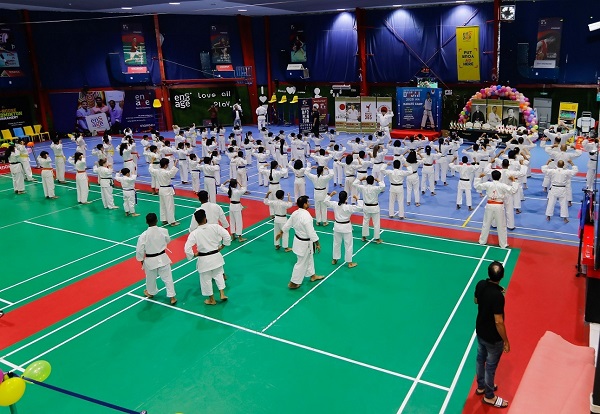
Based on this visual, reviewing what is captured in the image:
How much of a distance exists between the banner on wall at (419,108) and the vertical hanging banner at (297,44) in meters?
9.69

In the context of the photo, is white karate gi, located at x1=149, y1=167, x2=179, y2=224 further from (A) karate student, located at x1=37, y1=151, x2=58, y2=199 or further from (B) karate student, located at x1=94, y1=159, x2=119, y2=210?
(A) karate student, located at x1=37, y1=151, x2=58, y2=199

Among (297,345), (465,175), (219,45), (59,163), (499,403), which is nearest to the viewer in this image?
(499,403)

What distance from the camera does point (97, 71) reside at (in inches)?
1355

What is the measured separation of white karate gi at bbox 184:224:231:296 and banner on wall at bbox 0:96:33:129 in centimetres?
2738

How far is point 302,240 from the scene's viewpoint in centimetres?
1080

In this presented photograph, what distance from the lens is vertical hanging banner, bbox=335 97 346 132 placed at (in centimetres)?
3406

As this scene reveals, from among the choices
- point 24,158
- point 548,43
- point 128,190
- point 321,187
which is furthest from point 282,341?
point 548,43

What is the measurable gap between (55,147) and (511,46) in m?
25.4

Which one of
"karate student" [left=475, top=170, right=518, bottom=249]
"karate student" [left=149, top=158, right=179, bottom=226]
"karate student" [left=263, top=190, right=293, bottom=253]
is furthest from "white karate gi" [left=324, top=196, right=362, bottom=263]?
"karate student" [left=149, top=158, right=179, bottom=226]

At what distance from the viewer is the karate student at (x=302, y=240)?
1070 cm

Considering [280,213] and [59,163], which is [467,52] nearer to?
[280,213]

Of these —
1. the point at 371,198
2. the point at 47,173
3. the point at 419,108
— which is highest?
the point at 419,108

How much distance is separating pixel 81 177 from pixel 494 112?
21.5m

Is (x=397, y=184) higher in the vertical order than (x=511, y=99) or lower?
lower
